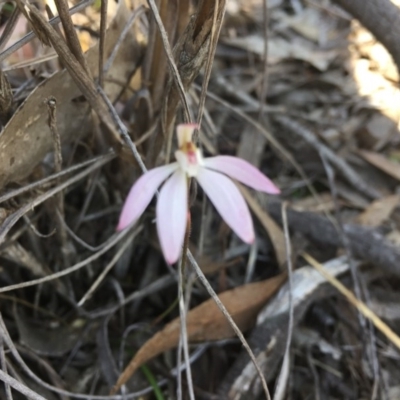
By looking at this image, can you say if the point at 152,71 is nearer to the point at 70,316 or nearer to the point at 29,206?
the point at 29,206

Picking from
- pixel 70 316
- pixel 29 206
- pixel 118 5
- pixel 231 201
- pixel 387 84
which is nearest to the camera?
pixel 231 201

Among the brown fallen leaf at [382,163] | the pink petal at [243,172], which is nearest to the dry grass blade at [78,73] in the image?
the pink petal at [243,172]

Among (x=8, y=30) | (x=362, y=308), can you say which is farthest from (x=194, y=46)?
(x=362, y=308)

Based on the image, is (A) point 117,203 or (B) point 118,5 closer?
(B) point 118,5

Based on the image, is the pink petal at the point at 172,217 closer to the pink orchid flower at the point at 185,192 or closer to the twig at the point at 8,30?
the pink orchid flower at the point at 185,192

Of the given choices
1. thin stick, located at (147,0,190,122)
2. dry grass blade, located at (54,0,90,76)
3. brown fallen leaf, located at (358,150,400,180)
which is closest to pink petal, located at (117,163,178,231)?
thin stick, located at (147,0,190,122)

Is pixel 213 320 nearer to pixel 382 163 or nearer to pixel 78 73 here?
pixel 78 73

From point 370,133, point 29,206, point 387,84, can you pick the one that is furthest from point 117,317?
point 387,84
